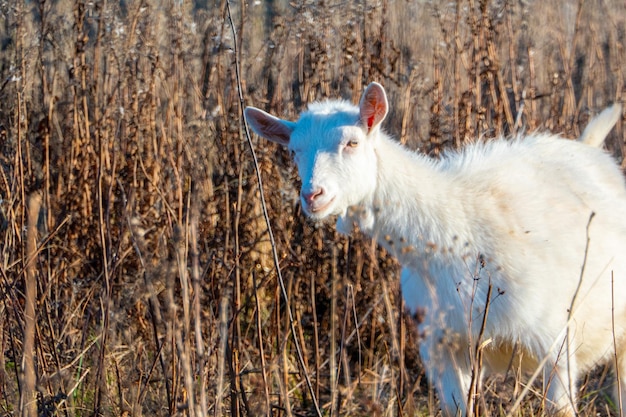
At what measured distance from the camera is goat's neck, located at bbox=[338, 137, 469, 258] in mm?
3361

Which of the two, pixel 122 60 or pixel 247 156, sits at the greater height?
pixel 122 60

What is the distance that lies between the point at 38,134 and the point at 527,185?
2.66 meters

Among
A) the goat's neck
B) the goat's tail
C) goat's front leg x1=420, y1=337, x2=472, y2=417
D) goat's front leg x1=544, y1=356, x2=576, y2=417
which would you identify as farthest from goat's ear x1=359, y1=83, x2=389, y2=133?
the goat's tail

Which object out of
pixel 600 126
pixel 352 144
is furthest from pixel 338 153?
pixel 600 126

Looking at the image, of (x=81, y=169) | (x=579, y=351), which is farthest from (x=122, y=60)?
(x=579, y=351)

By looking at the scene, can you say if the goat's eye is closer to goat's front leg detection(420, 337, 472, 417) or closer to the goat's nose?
the goat's nose

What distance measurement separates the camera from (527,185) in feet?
12.0

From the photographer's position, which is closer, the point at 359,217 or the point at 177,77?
the point at 359,217

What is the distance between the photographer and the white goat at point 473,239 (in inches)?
128

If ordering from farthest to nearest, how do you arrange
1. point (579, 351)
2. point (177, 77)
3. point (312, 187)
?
point (177, 77) < point (579, 351) < point (312, 187)

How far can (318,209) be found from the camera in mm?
3244

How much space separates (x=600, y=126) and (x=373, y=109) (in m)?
1.55

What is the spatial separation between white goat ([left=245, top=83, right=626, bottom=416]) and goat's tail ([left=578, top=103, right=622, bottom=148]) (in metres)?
0.78

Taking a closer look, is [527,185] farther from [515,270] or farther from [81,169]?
[81,169]
